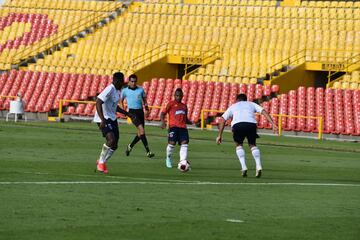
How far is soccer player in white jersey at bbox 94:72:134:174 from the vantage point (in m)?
21.4

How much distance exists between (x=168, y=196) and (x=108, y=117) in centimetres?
504

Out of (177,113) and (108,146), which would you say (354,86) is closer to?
(177,113)

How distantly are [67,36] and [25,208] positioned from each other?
144 ft

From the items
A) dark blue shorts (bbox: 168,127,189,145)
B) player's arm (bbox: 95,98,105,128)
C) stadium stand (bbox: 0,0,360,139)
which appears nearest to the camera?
player's arm (bbox: 95,98,105,128)

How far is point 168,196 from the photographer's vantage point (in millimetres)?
17000

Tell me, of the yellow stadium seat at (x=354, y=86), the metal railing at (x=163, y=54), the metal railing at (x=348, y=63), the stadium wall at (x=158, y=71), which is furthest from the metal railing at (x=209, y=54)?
the yellow stadium seat at (x=354, y=86)

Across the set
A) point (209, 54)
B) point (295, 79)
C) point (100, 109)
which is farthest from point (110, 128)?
point (209, 54)

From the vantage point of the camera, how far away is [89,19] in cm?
5872

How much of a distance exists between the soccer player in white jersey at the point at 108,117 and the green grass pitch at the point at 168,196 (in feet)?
1.43

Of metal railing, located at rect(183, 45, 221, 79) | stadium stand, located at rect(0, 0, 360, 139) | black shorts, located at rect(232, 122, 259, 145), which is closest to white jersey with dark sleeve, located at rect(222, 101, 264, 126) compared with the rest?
black shorts, located at rect(232, 122, 259, 145)

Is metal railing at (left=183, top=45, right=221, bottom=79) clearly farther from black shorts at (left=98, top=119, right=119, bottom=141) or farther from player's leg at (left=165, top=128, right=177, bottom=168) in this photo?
black shorts at (left=98, top=119, right=119, bottom=141)

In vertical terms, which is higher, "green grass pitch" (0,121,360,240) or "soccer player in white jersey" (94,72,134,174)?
"soccer player in white jersey" (94,72,134,174)

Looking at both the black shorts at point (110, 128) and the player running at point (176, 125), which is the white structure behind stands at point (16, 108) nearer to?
the player running at point (176, 125)

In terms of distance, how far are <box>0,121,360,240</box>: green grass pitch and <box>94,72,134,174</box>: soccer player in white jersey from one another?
1.43 ft
